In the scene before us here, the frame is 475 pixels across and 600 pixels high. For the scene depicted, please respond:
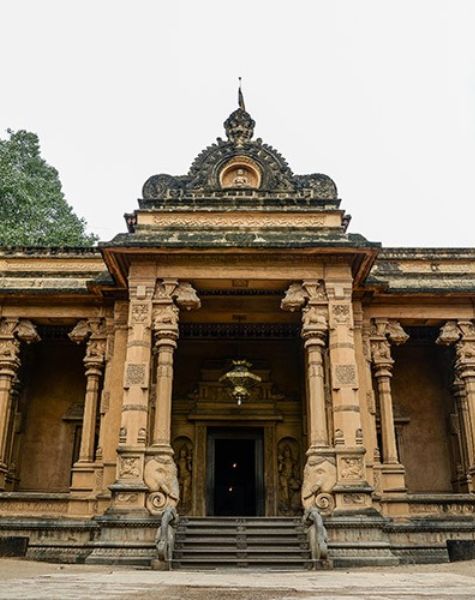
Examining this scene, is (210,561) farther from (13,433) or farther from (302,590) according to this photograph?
(13,433)

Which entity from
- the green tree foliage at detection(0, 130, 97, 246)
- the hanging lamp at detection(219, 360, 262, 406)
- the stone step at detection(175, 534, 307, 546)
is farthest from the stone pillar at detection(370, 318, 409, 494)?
the green tree foliage at detection(0, 130, 97, 246)

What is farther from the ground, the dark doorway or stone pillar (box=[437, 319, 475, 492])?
stone pillar (box=[437, 319, 475, 492])

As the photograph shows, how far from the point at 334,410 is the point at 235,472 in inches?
251

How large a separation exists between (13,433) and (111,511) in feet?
18.4

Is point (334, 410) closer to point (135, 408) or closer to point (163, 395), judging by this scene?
point (163, 395)

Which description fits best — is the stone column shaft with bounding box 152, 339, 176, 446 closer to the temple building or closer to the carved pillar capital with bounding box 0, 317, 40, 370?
the temple building

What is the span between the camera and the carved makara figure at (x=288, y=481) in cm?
1479

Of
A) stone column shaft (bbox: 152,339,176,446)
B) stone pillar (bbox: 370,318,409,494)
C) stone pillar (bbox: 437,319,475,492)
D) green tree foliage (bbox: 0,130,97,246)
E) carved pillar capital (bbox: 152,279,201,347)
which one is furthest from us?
green tree foliage (bbox: 0,130,97,246)

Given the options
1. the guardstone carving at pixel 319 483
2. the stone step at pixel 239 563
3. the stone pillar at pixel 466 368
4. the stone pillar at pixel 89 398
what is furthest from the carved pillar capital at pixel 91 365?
the stone pillar at pixel 466 368

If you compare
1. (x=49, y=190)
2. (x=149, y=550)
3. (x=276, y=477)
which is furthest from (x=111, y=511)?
(x=49, y=190)

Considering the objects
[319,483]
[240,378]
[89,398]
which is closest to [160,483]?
[319,483]

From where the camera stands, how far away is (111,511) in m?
11.0

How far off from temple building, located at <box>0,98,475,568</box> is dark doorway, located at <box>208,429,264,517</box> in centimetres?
6

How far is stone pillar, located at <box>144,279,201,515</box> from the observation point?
36.9 feet
